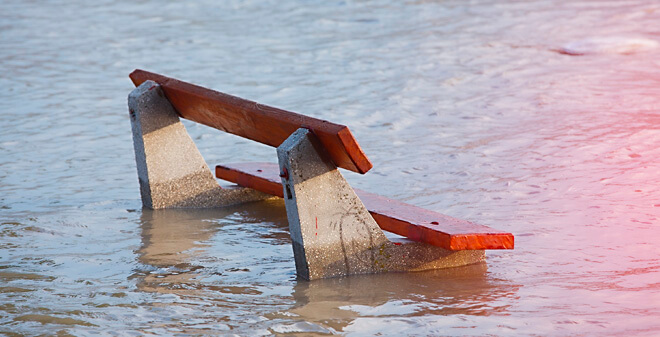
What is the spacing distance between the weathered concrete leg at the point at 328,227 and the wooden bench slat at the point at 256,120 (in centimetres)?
10

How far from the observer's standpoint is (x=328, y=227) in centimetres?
384

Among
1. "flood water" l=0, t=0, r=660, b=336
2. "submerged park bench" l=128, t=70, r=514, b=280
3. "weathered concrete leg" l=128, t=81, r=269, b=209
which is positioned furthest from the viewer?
"weathered concrete leg" l=128, t=81, r=269, b=209

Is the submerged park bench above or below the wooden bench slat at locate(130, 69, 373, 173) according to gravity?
below

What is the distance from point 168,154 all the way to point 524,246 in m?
2.21

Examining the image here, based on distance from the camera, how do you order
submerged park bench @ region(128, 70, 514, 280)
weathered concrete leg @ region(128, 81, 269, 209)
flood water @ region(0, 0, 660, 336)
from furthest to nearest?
weathered concrete leg @ region(128, 81, 269, 209) < submerged park bench @ region(128, 70, 514, 280) < flood water @ region(0, 0, 660, 336)

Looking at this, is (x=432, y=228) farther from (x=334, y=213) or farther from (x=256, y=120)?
(x=256, y=120)

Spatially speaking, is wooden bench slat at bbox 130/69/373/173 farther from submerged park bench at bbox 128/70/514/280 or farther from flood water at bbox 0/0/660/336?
flood water at bbox 0/0/660/336

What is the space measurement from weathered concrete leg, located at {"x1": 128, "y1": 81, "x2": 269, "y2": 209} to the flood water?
0.46 feet

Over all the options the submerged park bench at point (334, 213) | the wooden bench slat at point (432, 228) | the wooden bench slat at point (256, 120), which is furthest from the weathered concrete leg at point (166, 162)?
the wooden bench slat at point (432, 228)

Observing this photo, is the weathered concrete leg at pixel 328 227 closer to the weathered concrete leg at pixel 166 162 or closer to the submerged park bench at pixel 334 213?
the submerged park bench at pixel 334 213

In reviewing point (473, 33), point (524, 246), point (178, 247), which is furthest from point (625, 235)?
point (473, 33)

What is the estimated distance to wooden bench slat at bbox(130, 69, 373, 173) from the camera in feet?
11.5

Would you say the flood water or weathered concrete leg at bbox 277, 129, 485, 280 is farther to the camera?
weathered concrete leg at bbox 277, 129, 485, 280

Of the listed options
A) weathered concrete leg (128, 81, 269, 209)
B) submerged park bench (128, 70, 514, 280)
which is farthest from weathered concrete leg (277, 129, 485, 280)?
weathered concrete leg (128, 81, 269, 209)
